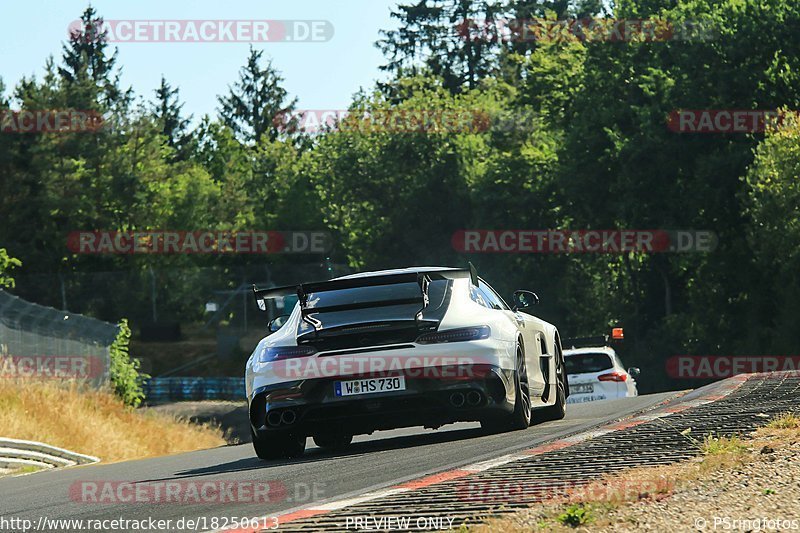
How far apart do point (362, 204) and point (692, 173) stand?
26938 millimetres

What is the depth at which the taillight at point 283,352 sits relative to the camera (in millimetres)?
11664

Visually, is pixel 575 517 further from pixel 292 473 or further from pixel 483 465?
pixel 292 473

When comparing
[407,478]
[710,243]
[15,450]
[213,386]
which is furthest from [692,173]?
[407,478]

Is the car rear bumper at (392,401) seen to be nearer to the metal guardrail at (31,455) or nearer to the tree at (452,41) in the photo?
the metal guardrail at (31,455)

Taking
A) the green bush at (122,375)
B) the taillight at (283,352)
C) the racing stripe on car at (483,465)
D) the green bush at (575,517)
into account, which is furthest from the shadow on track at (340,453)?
the green bush at (122,375)

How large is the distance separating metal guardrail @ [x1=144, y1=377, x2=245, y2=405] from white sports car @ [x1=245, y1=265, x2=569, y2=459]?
2036 inches

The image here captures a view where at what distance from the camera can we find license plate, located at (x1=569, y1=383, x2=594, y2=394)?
2589 cm

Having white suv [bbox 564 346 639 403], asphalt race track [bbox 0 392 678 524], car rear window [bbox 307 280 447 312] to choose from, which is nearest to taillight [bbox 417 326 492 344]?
car rear window [bbox 307 280 447 312]

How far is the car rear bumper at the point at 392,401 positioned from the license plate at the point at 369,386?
33 mm

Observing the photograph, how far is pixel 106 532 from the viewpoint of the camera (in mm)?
7254

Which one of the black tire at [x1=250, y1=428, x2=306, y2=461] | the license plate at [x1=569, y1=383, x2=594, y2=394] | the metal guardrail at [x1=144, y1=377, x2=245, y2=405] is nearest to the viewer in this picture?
the black tire at [x1=250, y1=428, x2=306, y2=461]

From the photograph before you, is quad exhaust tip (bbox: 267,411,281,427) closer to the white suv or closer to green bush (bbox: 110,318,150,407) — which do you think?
the white suv

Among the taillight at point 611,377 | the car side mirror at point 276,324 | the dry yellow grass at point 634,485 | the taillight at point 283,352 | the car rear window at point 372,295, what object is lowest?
the taillight at point 611,377

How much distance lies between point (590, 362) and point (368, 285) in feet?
47.7
